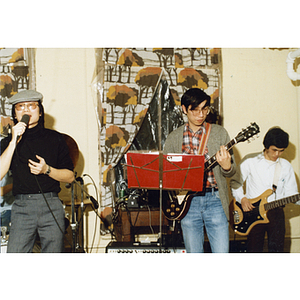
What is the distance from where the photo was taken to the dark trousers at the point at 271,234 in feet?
11.3

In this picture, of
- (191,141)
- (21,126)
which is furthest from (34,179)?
(191,141)

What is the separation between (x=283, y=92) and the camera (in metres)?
4.31

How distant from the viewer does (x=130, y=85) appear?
4.08 metres

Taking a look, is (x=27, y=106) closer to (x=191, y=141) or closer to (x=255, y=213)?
(x=191, y=141)

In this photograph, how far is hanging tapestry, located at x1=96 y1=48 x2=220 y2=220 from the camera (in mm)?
4062

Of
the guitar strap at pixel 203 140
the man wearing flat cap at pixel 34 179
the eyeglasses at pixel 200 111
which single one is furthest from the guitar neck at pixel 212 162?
the man wearing flat cap at pixel 34 179

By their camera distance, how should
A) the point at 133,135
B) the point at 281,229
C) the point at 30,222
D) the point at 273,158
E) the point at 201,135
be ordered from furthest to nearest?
the point at 133,135, the point at 273,158, the point at 281,229, the point at 201,135, the point at 30,222

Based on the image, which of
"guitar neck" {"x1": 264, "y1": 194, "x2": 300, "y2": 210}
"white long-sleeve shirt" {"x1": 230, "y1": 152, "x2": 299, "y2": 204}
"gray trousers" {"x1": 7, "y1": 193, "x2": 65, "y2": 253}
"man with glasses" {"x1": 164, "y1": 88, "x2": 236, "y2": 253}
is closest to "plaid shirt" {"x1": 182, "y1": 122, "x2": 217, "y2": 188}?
"man with glasses" {"x1": 164, "y1": 88, "x2": 236, "y2": 253}

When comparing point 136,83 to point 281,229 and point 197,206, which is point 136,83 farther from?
point 281,229

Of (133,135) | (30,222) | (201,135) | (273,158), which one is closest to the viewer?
(30,222)

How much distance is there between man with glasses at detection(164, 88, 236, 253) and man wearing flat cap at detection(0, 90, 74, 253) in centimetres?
115

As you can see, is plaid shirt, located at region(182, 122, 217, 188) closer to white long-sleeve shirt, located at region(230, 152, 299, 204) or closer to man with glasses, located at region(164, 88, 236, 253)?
man with glasses, located at region(164, 88, 236, 253)
